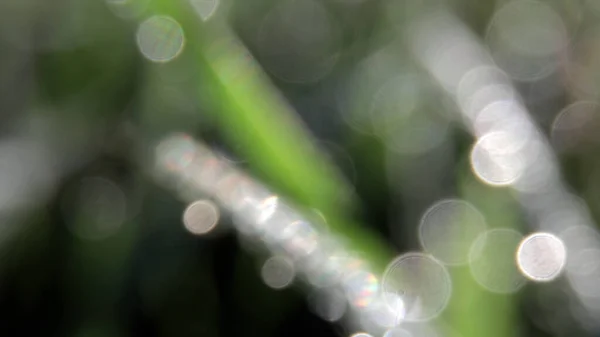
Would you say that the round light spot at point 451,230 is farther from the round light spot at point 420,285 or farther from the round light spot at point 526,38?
the round light spot at point 526,38

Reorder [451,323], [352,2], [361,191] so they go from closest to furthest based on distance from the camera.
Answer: [451,323], [361,191], [352,2]

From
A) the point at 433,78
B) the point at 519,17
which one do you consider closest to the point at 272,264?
the point at 433,78

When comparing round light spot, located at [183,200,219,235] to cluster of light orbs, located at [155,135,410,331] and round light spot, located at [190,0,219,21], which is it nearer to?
cluster of light orbs, located at [155,135,410,331]

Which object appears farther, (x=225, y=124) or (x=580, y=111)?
(x=580, y=111)

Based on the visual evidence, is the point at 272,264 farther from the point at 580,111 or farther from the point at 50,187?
the point at 580,111

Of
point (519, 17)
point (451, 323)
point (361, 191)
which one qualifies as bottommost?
point (451, 323)

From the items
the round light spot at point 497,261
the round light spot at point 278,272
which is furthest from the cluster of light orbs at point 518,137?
the round light spot at point 278,272
